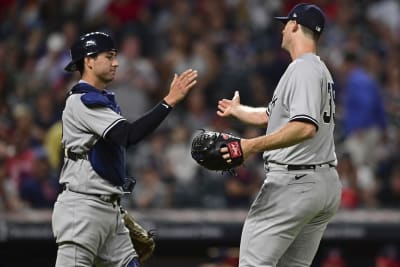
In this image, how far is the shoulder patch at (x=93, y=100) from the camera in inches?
231

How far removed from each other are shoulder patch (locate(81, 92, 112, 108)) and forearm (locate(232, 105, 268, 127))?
36.8 inches

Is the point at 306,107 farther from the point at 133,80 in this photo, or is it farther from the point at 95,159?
the point at 133,80

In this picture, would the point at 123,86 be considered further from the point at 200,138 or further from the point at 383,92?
the point at 200,138

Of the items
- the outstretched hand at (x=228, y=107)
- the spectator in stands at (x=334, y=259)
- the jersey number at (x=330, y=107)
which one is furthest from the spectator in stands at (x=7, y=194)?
the jersey number at (x=330, y=107)

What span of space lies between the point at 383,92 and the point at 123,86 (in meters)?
2.99

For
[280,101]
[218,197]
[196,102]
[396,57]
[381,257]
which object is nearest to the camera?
[280,101]

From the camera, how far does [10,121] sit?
11.6m

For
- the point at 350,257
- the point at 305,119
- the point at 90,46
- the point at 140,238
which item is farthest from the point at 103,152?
the point at 350,257

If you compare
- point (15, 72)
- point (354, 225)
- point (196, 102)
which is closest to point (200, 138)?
point (354, 225)

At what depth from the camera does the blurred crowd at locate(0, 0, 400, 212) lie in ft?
35.0

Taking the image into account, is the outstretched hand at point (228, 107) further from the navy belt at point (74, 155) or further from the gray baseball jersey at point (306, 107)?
the navy belt at point (74, 155)

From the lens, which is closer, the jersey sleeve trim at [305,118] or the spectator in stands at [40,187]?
the jersey sleeve trim at [305,118]

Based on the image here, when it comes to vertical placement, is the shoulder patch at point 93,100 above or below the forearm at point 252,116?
above

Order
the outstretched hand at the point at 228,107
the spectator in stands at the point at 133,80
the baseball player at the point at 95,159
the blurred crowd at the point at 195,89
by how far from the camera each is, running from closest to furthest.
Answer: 1. the baseball player at the point at 95,159
2. the outstretched hand at the point at 228,107
3. the blurred crowd at the point at 195,89
4. the spectator in stands at the point at 133,80
